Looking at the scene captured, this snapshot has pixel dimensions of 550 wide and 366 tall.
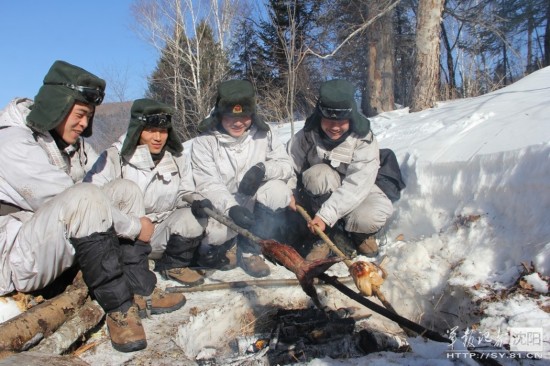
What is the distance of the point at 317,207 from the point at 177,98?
50.8ft

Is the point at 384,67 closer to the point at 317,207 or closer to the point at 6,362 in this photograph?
the point at 317,207

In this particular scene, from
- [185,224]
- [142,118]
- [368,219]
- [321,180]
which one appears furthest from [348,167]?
[142,118]

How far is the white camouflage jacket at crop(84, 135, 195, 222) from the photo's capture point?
3238mm

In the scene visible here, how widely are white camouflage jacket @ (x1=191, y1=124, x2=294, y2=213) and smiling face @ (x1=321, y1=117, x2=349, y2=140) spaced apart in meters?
0.51

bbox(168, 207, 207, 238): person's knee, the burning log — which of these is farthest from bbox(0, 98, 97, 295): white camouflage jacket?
the burning log

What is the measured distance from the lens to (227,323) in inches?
123

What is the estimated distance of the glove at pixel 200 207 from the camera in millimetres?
3273

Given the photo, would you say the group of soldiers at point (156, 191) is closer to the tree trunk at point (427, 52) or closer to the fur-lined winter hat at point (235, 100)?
the fur-lined winter hat at point (235, 100)

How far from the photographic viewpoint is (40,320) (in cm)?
231

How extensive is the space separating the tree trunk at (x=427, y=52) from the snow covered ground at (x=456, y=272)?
310cm

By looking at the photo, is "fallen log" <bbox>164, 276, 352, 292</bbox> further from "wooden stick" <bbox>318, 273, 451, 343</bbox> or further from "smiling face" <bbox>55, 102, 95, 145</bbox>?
"smiling face" <bbox>55, 102, 95, 145</bbox>
